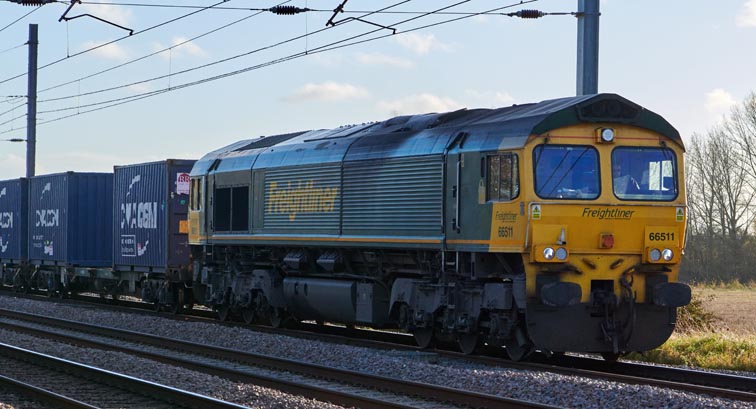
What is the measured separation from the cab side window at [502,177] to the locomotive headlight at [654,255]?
2102 millimetres

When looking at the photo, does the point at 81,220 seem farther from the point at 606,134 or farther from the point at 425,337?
the point at 606,134

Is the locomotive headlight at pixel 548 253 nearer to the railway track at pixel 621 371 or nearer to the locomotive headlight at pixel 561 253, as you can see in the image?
the locomotive headlight at pixel 561 253

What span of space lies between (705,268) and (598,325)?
4357 cm

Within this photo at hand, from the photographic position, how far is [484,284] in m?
16.0

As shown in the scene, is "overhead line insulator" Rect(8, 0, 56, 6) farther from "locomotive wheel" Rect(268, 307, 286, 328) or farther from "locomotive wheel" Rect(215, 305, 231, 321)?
"locomotive wheel" Rect(268, 307, 286, 328)

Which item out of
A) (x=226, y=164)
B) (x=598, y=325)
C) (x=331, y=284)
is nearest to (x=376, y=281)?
(x=331, y=284)

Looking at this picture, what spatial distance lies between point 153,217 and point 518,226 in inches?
591

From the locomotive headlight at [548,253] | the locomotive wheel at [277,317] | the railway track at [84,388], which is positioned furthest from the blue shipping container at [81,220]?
the locomotive headlight at [548,253]

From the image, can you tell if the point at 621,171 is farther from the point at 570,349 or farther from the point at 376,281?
the point at 376,281

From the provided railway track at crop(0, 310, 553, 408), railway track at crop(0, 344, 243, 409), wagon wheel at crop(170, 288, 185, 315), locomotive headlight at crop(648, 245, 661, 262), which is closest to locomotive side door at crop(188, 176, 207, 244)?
wagon wheel at crop(170, 288, 185, 315)

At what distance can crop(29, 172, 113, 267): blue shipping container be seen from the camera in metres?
33.3

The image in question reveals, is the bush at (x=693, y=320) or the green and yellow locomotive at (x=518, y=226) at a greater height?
the green and yellow locomotive at (x=518, y=226)

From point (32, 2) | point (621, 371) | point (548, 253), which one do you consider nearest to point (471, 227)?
point (548, 253)

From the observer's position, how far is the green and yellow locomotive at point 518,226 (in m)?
15.2
